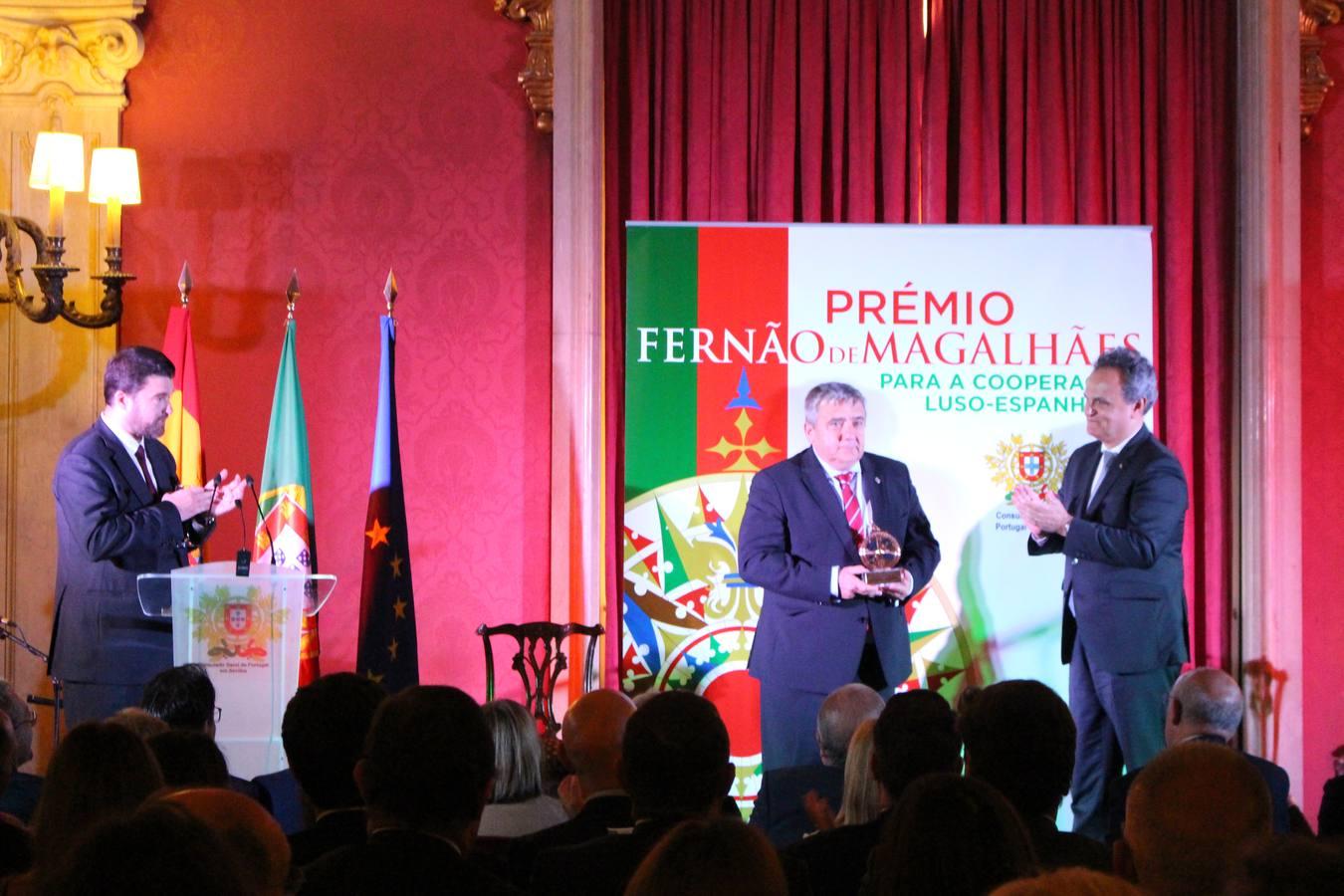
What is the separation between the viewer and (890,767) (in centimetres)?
301

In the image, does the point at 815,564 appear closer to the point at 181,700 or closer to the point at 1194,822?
the point at 181,700

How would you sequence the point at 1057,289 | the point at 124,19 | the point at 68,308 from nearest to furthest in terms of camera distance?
1. the point at 68,308
2. the point at 1057,289
3. the point at 124,19

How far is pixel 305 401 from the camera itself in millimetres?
6637

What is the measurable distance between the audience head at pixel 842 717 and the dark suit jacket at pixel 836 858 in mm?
985

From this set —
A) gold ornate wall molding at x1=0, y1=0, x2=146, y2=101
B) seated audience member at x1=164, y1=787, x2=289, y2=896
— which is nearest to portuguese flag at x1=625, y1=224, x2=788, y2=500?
gold ornate wall molding at x1=0, y1=0, x2=146, y2=101

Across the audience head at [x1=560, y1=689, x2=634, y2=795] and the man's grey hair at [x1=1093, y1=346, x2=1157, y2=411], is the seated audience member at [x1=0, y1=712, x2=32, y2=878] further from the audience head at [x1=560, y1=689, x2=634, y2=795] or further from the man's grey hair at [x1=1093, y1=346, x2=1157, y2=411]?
the man's grey hair at [x1=1093, y1=346, x2=1157, y2=411]

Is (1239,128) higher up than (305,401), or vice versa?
(1239,128)

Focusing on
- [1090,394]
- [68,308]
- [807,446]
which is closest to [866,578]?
[807,446]

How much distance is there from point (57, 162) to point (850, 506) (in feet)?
10.4

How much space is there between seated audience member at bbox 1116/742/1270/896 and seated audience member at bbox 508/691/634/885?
1154mm

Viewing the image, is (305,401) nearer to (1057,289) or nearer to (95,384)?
(95,384)

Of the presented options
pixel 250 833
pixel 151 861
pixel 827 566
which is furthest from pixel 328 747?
pixel 827 566

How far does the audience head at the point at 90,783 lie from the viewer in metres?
2.24

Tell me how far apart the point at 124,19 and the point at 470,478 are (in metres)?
2.36
